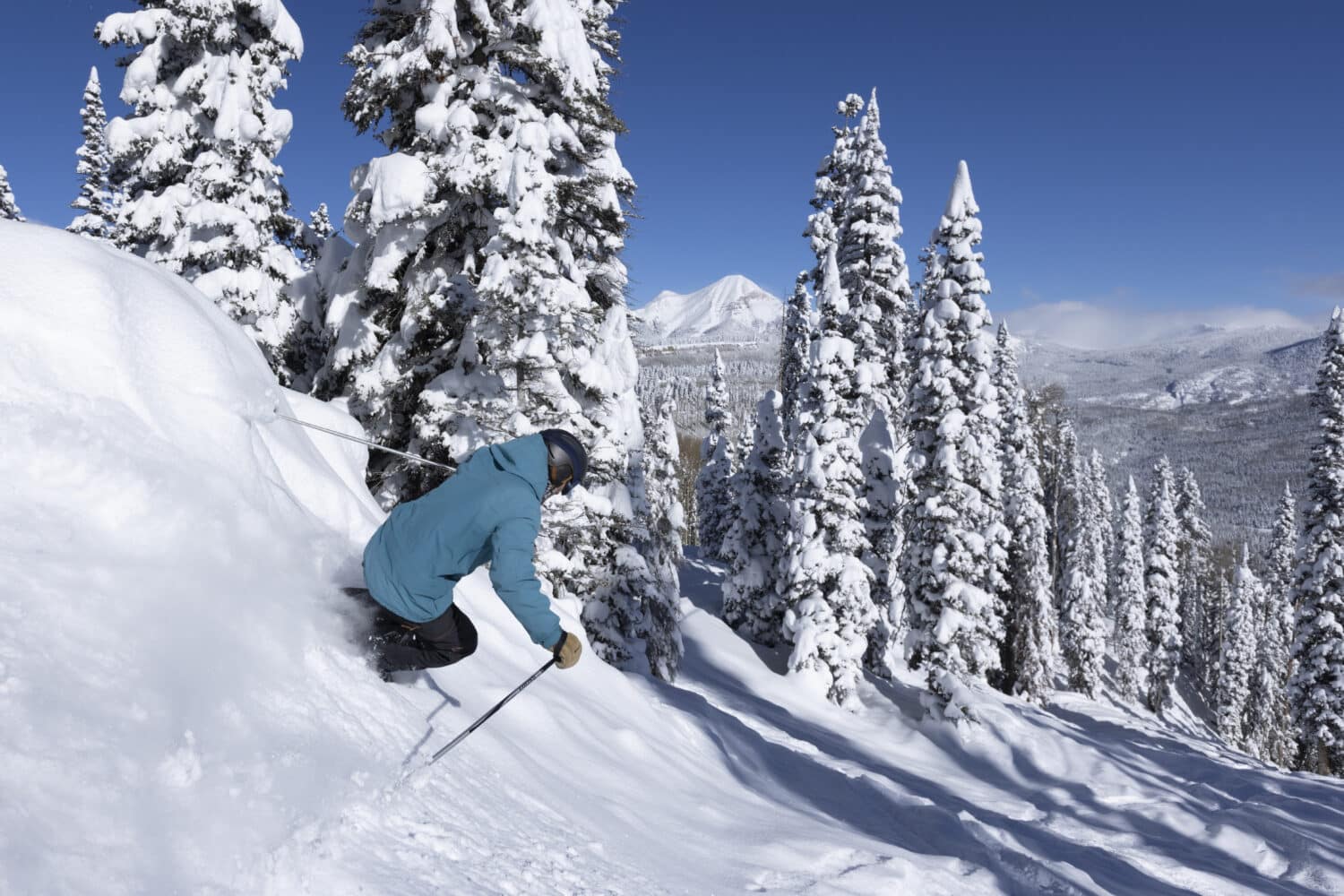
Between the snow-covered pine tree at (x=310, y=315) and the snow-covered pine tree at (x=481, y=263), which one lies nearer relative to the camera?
the snow-covered pine tree at (x=481, y=263)

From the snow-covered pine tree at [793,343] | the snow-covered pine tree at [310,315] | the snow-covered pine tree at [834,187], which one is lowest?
the snow-covered pine tree at [310,315]

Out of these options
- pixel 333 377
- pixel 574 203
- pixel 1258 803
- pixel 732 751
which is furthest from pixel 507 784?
pixel 1258 803

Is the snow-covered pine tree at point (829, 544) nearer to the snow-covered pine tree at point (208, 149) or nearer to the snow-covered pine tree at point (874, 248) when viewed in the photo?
the snow-covered pine tree at point (874, 248)

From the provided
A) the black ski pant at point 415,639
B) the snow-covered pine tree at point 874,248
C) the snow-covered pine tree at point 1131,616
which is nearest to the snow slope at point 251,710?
the black ski pant at point 415,639

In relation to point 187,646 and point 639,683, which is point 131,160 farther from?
point 187,646

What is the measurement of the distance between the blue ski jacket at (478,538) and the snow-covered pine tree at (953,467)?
20051 mm

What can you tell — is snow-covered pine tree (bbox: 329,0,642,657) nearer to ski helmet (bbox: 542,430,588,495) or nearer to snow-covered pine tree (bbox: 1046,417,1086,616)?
ski helmet (bbox: 542,430,588,495)

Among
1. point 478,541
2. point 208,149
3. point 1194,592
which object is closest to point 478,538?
point 478,541

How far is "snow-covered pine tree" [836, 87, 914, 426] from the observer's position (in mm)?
28641

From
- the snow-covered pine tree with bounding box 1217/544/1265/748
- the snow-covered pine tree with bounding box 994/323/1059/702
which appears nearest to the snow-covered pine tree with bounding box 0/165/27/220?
the snow-covered pine tree with bounding box 994/323/1059/702

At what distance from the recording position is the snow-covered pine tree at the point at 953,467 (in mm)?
22625

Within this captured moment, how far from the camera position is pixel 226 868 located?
278 centimetres

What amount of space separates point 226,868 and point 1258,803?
20.0m

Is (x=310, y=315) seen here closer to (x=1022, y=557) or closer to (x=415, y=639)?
(x=415, y=639)
